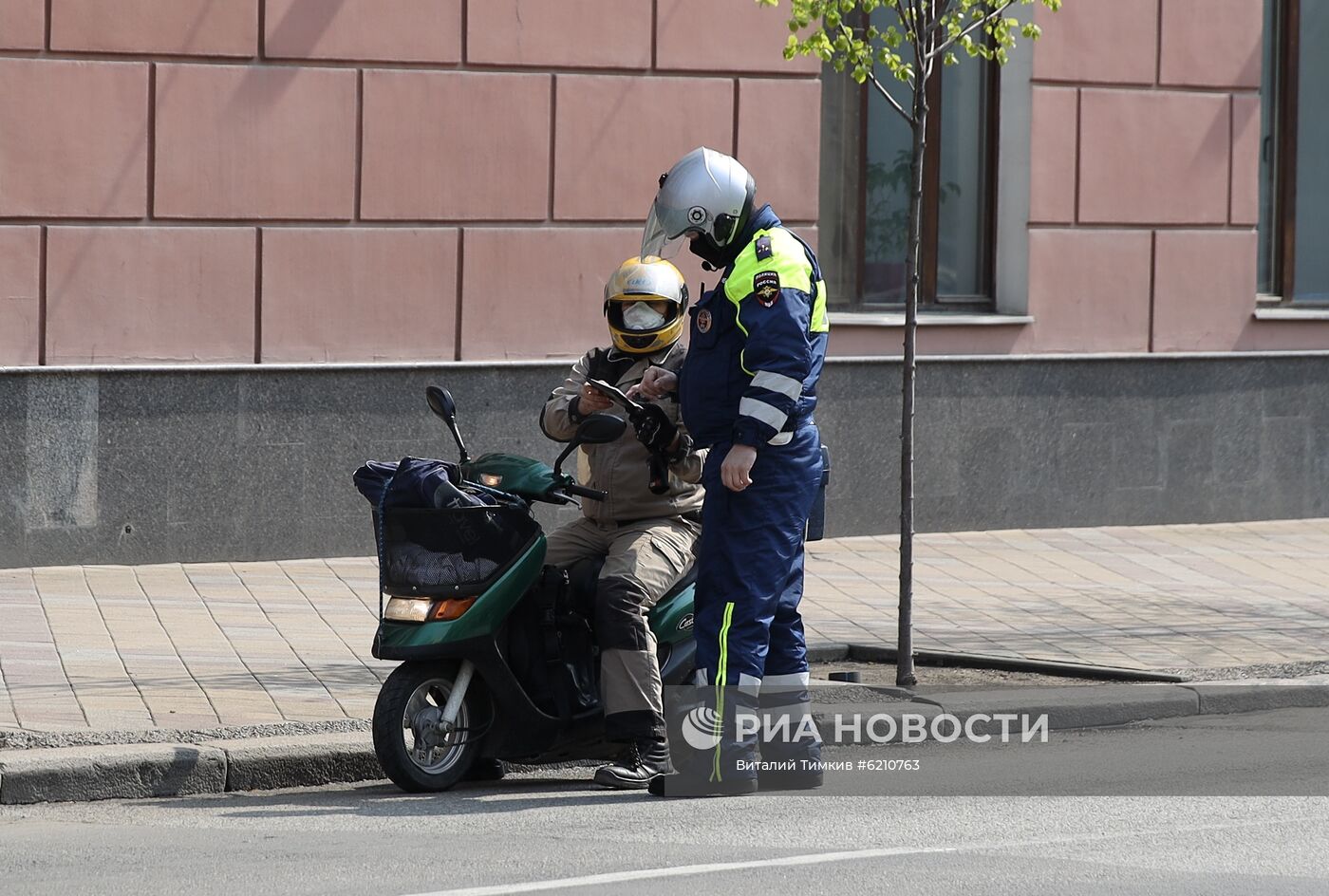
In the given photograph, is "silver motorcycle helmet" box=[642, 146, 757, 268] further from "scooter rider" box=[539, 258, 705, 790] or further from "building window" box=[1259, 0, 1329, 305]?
"building window" box=[1259, 0, 1329, 305]

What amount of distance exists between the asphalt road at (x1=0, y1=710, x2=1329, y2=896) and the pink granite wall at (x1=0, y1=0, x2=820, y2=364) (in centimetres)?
468

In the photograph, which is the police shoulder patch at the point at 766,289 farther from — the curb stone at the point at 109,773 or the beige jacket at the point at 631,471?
the curb stone at the point at 109,773

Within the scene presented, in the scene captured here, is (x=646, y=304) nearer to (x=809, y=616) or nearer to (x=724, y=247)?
(x=724, y=247)

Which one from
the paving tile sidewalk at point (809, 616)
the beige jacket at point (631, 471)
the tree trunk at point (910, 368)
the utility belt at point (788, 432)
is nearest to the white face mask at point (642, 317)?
the beige jacket at point (631, 471)

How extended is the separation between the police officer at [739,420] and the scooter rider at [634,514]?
111 mm

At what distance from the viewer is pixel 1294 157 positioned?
45.9 ft

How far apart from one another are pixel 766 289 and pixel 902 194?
7.08 m

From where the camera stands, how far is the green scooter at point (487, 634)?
20.2ft

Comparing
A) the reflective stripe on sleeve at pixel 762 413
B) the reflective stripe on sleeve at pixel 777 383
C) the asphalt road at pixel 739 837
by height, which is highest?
the reflective stripe on sleeve at pixel 777 383

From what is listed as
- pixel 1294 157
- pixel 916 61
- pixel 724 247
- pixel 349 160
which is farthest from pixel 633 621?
pixel 1294 157

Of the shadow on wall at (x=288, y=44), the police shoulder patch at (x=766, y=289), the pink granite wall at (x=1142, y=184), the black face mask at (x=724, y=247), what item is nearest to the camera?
the police shoulder patch at (x=766, y=289)

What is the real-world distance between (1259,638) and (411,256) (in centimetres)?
491

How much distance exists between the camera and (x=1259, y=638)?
30.3ft

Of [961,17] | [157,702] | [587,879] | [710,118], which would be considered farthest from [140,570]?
[587,879]
